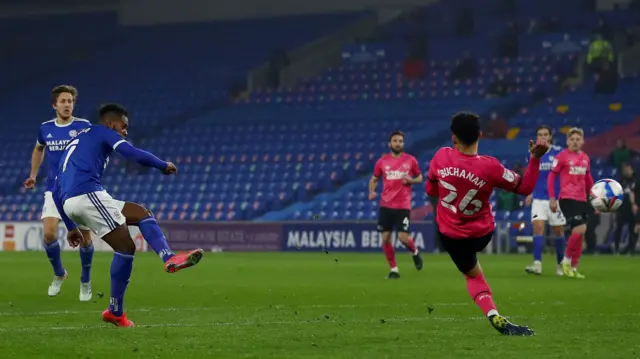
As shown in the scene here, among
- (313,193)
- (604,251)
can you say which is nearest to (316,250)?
(313,193)

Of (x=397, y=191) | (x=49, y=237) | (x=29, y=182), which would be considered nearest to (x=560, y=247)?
(x=397, y=191)

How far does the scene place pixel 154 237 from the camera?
31.7 feet

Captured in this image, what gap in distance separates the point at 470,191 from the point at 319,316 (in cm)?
242

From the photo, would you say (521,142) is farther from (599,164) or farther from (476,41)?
(476,41)

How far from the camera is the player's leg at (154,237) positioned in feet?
30.3

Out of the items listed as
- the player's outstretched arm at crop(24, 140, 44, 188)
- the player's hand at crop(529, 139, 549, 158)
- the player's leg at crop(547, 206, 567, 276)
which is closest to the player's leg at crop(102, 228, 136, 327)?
the player's hand at crop(529, 139, 549, 158)

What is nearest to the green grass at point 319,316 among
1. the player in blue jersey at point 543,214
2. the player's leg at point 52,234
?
the player's leg at point 52,234

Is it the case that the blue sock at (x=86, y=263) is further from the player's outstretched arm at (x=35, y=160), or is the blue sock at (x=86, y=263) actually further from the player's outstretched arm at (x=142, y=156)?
the player's outstretched arm at (x=142, y=156)

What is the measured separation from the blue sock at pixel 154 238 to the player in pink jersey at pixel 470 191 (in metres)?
2.18

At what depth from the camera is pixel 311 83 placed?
40.9 m

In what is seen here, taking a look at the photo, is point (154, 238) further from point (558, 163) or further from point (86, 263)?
point (558, 163)

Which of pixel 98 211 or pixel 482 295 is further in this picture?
pixel 98 211

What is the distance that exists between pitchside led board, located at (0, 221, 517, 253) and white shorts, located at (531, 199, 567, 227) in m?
10.9

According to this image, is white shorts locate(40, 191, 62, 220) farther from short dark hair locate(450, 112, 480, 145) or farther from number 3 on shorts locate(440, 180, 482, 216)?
short dark hair locate(450, 112, 480, 145)
